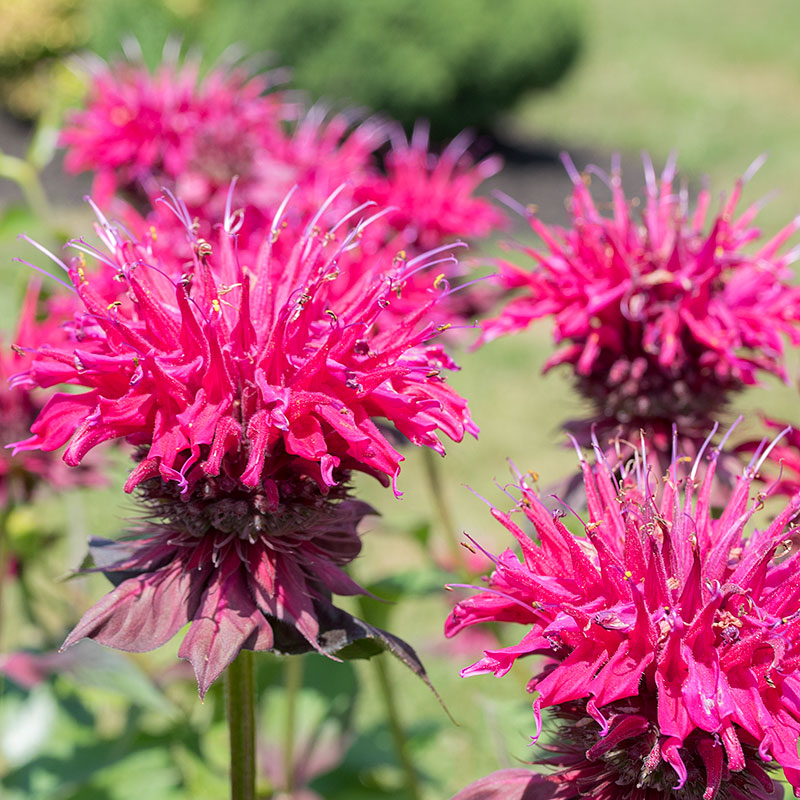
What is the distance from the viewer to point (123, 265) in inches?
62.1

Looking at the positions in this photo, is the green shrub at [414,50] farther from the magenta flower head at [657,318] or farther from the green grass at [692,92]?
the magenta flower head at [657,318]

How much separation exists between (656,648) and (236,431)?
0.66 metres

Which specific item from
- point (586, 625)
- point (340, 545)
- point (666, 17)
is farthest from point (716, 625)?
point (666, 17)

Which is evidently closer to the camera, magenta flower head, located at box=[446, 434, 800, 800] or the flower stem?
magenta flower head, located at box=[446, 434, 800, 800]

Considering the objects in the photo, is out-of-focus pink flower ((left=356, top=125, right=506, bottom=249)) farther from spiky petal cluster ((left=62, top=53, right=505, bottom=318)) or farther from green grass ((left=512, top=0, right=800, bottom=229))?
green grass ((left=512, top=0, right=800, bottom=229))

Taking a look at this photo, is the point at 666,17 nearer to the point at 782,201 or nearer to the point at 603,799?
the point at 782,201

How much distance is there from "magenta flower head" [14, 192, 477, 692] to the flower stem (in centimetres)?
10

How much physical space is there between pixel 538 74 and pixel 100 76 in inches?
374

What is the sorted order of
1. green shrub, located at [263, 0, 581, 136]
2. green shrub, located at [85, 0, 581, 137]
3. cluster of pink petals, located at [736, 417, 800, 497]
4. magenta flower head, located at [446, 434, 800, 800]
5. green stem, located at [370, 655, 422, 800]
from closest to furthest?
magenta flower head, located at [446, 434, 800, 800]
cluster of pink petals, located at [736, 417, 800, 497]
green stem, located at [370, 655, 422, 800]
green shrub, located at [85, 0, 581, 137]
green shrub, located at [263, 0, 581, 136]

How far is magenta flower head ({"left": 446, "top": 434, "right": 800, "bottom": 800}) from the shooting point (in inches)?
49.5

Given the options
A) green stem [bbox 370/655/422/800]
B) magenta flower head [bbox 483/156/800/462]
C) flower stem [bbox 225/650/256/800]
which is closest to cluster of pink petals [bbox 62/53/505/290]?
magenta flower head [bbox 483/156/800/462]

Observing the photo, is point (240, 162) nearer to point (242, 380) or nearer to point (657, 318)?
point (657, 318)

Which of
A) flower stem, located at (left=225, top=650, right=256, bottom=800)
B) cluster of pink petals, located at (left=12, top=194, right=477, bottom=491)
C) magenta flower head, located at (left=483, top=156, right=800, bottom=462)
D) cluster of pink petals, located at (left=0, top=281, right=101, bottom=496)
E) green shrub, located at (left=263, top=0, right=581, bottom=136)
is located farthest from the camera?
green shrub, located at (left=263, top=0, right=581, bottom=136)

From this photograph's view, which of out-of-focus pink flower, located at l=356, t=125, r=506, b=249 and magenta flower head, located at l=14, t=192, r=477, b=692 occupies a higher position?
out-of-focus pink flower, located at l=356, t=125, r=506, b=249
